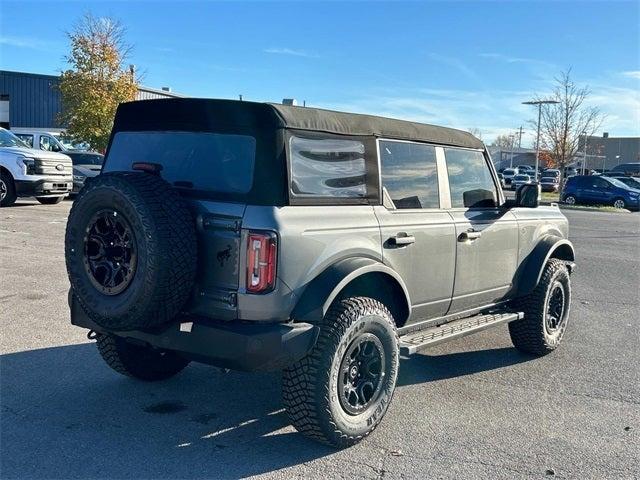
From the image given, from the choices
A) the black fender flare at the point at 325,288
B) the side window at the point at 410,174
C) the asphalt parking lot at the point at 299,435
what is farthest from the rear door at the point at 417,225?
the asphalt parking lot at the point at 299,435

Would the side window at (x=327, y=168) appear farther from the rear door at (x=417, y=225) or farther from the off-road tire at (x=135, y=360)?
the off-road tire at (x=135, y=360)

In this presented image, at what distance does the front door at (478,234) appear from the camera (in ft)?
16.1

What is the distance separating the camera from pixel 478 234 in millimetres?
4984

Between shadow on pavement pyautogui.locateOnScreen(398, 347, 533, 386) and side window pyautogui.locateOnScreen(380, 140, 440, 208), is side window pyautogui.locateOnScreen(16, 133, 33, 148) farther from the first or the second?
side window pyautogui.locateOnScreen(380, 140, 440, 208)

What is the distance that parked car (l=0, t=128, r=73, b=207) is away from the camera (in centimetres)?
1508

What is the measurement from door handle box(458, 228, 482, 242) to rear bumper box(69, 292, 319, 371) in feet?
5.59

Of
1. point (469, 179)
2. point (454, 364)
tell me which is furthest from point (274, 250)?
point (454, 364)

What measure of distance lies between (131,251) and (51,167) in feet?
44.6

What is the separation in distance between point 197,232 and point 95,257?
615mm

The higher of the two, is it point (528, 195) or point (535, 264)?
point (528, 195)

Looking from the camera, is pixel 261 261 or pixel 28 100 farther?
pixel 28 100

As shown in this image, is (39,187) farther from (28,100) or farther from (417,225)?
(28,100)

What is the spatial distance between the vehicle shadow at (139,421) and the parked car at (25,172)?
36.6 ft

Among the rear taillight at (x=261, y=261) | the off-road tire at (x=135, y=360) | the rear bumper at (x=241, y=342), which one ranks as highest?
the rear taillight at (x=261, y=261)
